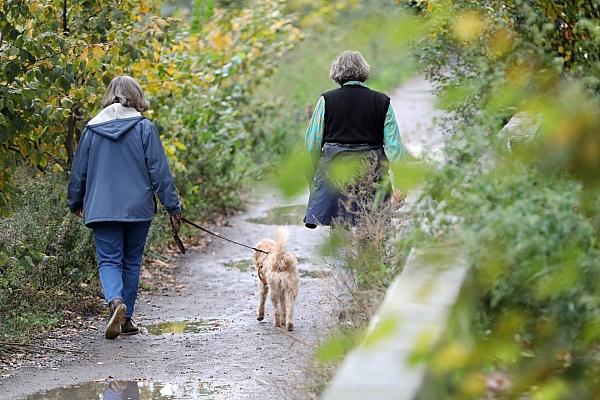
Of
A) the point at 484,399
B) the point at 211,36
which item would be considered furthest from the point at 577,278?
the point at 211,36

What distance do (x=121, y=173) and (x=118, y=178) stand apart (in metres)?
0.05

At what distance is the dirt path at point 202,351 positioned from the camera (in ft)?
21.3

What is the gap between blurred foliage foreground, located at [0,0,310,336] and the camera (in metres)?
7.61

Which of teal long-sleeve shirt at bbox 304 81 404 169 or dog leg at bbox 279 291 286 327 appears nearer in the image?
teal long-sleeve shirt at bbox 304 81 404 169

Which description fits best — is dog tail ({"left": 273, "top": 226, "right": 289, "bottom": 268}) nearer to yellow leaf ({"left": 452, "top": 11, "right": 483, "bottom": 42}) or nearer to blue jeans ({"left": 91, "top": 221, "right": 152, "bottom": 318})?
blue jeans ({"left": 91, "top": 221, "right": 152, "bottom": 318})

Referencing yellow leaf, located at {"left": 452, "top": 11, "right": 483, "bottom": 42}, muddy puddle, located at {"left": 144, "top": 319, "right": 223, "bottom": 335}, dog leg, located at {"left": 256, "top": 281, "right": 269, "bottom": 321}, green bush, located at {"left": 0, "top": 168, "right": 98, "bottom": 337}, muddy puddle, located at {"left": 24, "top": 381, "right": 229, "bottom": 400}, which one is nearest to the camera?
yellow leaf, located at {"left": 452, "top": 11, "right": 483, "bottom": 42}

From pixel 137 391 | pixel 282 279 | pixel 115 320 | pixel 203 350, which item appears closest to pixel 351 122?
pixel 282 279

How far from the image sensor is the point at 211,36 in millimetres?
14016

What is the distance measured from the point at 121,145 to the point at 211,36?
6091 millimetres

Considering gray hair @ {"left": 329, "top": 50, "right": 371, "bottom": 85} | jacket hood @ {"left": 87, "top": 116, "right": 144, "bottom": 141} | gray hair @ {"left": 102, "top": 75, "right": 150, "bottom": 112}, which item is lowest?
jacket hood @ {"left": 87, "top": 116, "right": 144, "bottom": 141}

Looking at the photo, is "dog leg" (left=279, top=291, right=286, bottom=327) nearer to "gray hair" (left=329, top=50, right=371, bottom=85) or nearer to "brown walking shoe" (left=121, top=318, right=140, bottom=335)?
"brown walking shoe" (left=121, top=318, right=140, bottom=335)

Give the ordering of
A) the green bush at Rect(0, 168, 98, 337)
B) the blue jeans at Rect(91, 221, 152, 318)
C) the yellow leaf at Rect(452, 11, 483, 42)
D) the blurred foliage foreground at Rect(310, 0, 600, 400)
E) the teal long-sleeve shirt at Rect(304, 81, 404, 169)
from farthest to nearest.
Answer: the blue jeans at Rect(91, 221, 152, 318), the teal long-sleeve shirt at Rect(304, 81, 404, 169), the green bush at Rect(0, 168, 98, 337), the yellow leaf at Rect(452, 11, 483, 42), the blurred foliage foreground at Rect(310, 0, 600, 400)

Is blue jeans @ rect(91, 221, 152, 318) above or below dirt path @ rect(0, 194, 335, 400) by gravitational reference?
above

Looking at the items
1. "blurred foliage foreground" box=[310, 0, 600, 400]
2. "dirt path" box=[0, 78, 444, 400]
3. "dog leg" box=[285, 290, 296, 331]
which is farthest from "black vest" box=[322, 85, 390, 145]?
"blurred foliage foreground" box=[310, 0, 600, 400]
